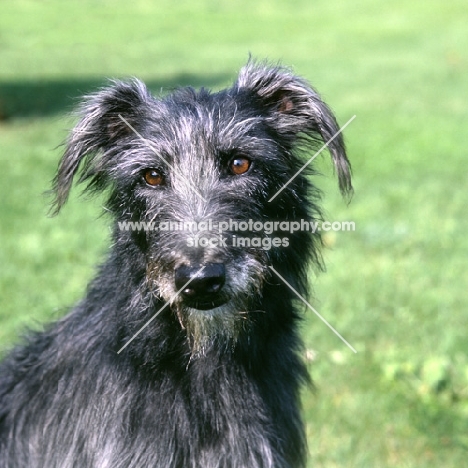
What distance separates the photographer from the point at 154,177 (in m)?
3.81

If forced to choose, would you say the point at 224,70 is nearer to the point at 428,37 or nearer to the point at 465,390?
the point at 428,37

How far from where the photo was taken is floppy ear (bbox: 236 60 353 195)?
13.1 feet

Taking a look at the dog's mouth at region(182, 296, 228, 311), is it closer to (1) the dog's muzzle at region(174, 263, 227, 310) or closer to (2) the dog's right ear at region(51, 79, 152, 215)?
(1) the dog's muzzle at region(174, 263, 227, 310)

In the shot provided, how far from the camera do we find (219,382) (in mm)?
3857

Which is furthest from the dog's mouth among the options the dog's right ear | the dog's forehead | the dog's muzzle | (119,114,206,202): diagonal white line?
the dog's right ear

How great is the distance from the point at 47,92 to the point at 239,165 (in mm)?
15813

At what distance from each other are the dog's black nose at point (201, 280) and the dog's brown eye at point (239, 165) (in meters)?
0.61

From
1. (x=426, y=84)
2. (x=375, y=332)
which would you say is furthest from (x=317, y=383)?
(x=426, y=84)

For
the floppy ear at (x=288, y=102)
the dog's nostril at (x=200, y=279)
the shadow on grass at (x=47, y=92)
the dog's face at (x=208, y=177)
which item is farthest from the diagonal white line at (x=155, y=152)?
the shadow on grass at (x=47, y=92)

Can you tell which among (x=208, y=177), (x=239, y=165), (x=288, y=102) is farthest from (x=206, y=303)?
(x=288, y=102)

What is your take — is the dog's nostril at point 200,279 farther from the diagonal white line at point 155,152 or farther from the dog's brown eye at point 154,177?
the dog's brown eye at point 154,177

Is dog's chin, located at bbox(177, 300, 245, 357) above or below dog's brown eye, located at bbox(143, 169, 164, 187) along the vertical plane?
below

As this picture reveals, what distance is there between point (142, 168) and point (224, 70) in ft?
62.3

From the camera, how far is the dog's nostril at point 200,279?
131 inches
